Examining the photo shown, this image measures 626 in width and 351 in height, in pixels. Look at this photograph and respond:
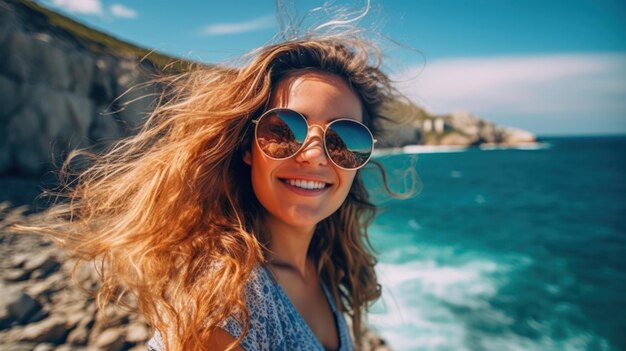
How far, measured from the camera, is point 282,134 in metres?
1.99

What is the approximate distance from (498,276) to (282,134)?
44.2ft

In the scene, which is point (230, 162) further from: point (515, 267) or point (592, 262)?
point (592, 262)

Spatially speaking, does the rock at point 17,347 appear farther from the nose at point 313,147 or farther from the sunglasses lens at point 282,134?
the nose at point 313,147

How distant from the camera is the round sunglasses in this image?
6.58 feet

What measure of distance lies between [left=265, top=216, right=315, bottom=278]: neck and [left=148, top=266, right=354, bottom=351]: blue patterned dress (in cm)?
34

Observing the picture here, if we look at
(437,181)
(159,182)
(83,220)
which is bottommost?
(437,181)

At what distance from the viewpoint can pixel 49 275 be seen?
5352mm

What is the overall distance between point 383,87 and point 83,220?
228 cm

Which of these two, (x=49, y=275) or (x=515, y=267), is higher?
(x=49, y=275)

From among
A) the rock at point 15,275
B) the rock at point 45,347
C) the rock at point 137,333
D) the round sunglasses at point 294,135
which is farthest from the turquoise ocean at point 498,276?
the rock at point 15,275

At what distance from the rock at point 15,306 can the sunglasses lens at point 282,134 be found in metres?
3.88

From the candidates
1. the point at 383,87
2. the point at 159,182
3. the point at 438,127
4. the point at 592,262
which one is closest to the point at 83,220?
the point at 159,182

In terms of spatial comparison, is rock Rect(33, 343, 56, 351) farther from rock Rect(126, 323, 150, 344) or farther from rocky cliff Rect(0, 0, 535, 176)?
rocky cliff Rect(0, 0, 535, 176)

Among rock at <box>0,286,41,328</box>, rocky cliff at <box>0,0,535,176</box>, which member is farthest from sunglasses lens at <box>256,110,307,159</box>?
rocky cliff at <box>0,0,535,176</box>
